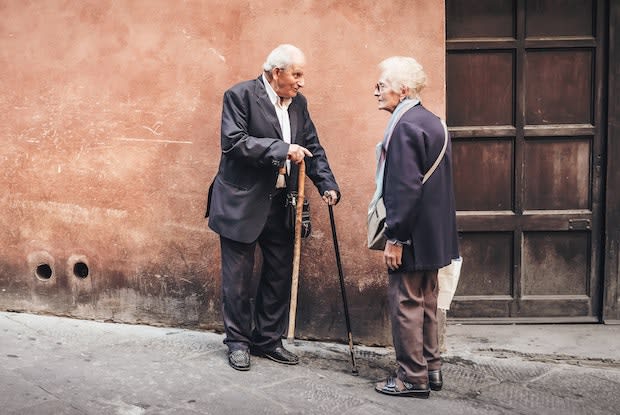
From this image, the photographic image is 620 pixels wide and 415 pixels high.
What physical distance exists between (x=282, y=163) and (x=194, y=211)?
3.45 ft

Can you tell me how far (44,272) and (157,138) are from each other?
1226 mm

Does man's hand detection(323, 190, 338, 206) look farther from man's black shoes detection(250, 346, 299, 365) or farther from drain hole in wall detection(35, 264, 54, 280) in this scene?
drain hole in wall detection(35, 264, 54, 280)

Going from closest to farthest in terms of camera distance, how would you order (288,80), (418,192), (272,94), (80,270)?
(418,192)
(288,80)
(272,94)
(80,270)

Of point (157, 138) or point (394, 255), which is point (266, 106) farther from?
point (394, 255)

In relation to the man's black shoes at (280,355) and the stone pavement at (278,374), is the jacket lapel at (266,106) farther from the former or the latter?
the stone pavement at (278,374)

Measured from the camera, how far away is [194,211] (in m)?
5.10

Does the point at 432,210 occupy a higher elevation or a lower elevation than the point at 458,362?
higher

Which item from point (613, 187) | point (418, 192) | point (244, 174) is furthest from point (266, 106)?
point (613, 187)

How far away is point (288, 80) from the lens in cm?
440

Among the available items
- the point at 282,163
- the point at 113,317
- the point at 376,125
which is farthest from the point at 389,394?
the point at 113,317

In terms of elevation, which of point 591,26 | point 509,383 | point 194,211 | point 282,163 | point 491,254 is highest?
point 591,26

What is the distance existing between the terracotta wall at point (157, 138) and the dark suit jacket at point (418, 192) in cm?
95

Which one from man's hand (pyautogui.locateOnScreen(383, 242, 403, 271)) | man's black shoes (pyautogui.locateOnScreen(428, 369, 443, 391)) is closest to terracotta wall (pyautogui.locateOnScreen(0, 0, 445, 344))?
man's black shoes (pyautogui.locateOnScreen(428, 369, 443, 391))

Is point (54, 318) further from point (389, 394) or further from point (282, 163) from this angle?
point (389, 394)
